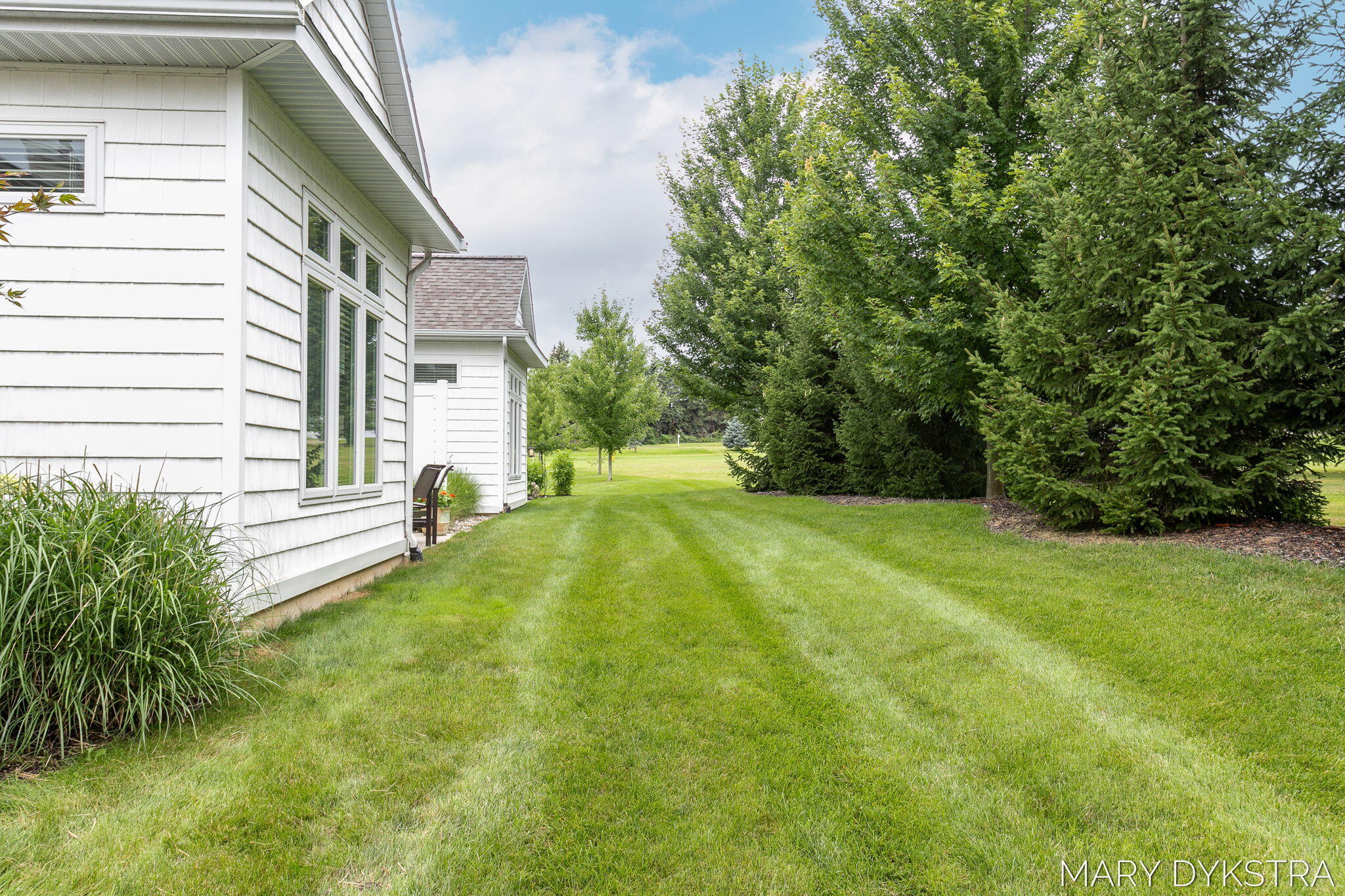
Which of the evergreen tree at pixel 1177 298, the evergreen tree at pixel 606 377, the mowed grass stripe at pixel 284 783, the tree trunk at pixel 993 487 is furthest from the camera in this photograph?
the evergreen tree at pixel 606 377

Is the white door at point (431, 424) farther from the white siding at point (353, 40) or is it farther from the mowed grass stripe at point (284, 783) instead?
the mowed grass stripe at point (284, 783)

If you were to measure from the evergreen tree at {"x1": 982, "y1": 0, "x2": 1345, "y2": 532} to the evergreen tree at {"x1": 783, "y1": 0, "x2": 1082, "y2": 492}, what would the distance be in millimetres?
1308

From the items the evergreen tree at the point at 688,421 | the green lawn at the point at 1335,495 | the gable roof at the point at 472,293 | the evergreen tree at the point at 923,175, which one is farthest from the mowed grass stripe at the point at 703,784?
the evergreen tree at the point at 688,421

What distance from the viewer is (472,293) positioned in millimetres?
13438

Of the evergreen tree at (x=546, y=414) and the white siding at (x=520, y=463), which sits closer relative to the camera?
the white siding at (x=520, y=463)

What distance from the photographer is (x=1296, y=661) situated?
12.7ft

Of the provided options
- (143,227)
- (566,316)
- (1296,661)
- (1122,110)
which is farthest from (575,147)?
(1296,661)

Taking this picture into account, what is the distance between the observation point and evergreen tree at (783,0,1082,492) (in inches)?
376

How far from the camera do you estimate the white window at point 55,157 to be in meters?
4.19

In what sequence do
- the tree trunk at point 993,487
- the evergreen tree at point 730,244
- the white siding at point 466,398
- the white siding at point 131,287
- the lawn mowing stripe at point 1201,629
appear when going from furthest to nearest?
the evergreen tree at point 730,244 → the white siding at point 466,398 → the tree trunk at point 993,487 → the white siding at point 131,287 → the lawn mowing stripe at point 1201,629

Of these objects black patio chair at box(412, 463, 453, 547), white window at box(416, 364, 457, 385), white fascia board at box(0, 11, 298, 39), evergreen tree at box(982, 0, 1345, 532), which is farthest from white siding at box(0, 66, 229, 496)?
white window at box(416, 364, 457, 385)

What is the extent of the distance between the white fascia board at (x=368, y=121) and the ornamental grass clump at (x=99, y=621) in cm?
278

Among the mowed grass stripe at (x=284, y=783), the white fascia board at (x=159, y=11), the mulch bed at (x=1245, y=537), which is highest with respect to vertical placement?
the white fascia board at (x=159, y=11)

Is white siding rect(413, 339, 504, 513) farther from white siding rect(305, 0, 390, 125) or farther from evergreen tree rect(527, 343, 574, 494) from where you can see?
evergreen tree rect(527, 343, 574, 494)
